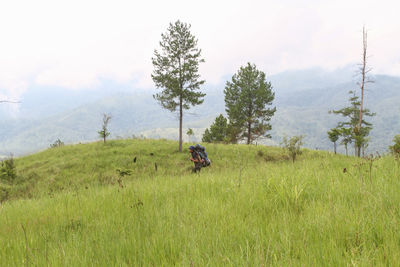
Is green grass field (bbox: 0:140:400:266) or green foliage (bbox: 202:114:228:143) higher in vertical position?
green foliage (bbox: 202:114:228:143)

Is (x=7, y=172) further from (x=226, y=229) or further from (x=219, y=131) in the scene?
Answer: (x=219, y=131)

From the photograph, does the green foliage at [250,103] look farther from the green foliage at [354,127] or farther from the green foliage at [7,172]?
the green foliage at [7,172]

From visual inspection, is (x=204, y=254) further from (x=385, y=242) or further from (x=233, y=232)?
(x=385, y=242)

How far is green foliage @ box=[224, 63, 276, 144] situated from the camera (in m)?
34.5

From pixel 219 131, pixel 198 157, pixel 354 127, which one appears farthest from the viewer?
pixel 219 131

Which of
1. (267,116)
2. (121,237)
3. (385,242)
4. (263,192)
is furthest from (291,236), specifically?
(267,116)

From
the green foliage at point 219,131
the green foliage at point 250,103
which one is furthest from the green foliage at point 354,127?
the green foliage at point 219,131

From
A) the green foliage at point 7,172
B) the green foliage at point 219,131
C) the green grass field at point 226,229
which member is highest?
the green foliage at point 219,131

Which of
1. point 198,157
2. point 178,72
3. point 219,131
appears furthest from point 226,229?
point 219,131

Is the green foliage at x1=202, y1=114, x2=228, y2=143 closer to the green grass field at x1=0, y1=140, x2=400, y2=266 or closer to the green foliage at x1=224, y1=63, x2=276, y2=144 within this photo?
the green foliage at x1=224, y1=63, x2=276, y2=144

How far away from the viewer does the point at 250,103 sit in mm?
34969

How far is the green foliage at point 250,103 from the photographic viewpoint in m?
34.5

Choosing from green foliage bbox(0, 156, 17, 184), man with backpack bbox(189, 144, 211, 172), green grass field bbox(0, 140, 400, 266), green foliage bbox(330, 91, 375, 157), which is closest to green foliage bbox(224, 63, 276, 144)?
green foliage bbox(330, 91, 375, 157)

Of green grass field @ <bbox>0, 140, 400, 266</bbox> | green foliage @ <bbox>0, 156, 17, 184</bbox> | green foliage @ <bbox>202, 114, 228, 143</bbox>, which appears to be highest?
green foliage @ <bbox>202, 114, 228, 143</bbox>
